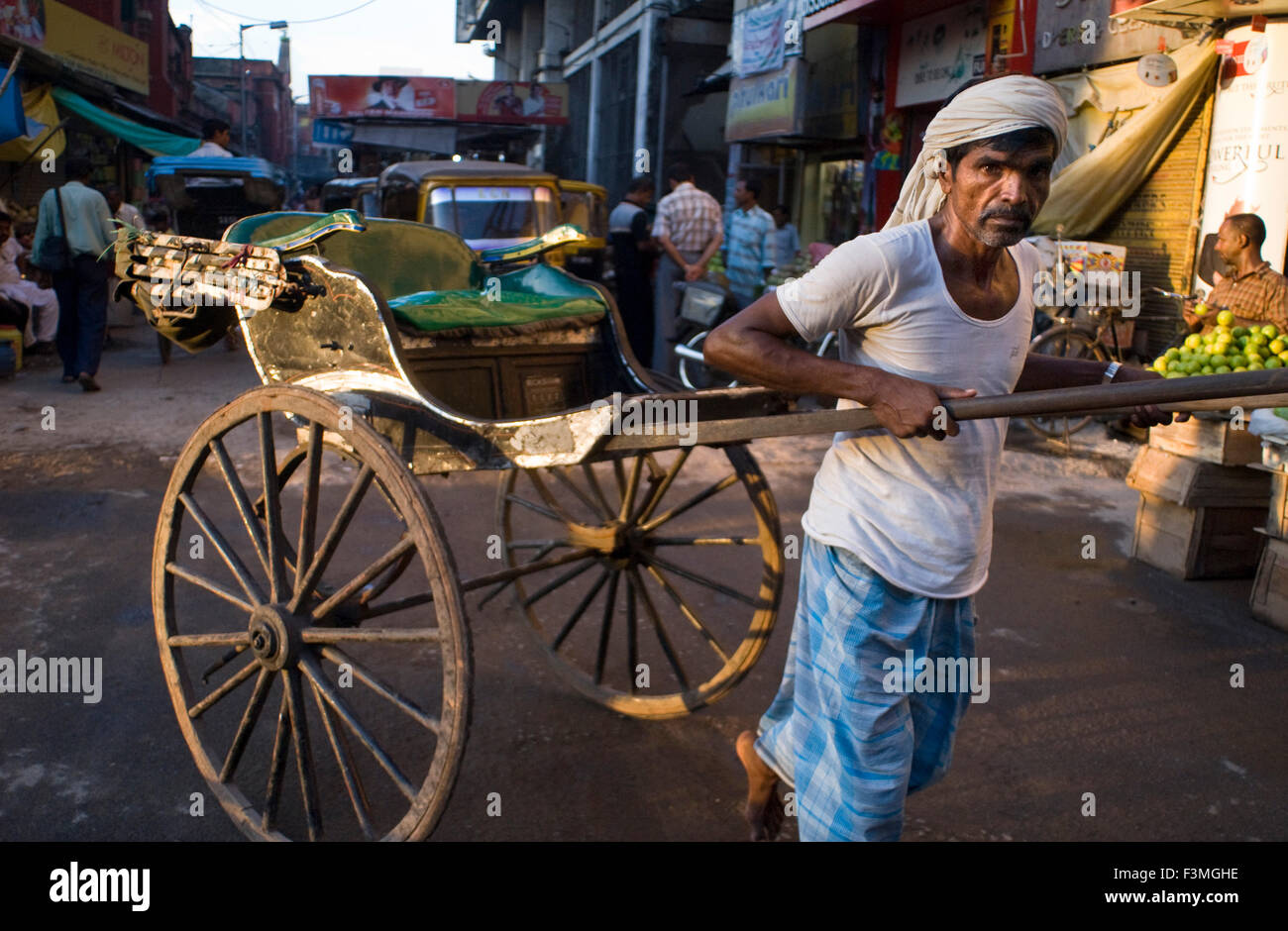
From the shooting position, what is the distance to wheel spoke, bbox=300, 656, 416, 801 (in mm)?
2299

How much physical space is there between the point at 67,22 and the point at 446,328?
16.3m

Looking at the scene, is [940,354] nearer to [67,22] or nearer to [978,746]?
[978,746]

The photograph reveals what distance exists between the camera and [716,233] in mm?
9281

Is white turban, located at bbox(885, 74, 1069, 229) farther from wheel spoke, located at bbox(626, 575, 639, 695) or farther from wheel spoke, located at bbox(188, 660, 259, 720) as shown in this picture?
wheel spoke, located at bbox(188, 660, 259, 720)

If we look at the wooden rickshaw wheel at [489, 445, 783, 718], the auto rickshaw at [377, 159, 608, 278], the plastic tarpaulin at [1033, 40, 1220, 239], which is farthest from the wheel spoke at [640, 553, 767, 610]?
the auto rickshaw at [377, 159, 608, 278]

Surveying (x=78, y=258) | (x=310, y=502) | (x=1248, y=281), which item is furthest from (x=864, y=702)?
(x=78, y=258)

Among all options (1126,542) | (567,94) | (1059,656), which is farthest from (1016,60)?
(567,94)

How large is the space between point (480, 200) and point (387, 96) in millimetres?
21043

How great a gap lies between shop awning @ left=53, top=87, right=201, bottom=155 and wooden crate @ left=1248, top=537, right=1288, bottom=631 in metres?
14.4

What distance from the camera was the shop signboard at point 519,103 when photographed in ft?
95.0

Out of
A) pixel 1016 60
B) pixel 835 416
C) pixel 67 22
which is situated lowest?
pixel 835 416

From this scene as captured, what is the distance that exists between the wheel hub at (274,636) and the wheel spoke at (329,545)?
0.03m

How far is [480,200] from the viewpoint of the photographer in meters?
10.9
